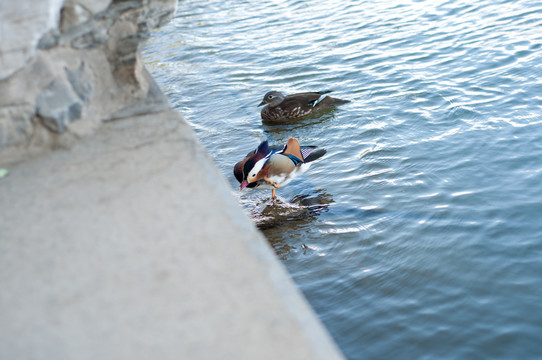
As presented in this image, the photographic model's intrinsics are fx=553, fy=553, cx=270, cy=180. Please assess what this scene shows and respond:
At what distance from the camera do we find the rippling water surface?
3371 millimetres

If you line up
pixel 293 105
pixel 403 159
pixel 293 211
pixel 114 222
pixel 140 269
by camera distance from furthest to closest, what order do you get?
pixel 293 105 → pixel 403 159 → pixel 293 211 → pixel 114 222 → pixel 140 269

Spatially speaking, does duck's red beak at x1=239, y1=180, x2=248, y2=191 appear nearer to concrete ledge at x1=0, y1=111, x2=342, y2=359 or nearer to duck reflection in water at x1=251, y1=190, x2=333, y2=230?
duck reflection in water at x1=251, y1=190, x2=333, y2=230

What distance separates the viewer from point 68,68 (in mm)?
2904

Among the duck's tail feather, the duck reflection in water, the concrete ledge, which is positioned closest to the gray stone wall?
the concrete ledge

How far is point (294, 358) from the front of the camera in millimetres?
1575

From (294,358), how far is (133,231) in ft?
2.85

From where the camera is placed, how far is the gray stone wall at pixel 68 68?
2.59 metres

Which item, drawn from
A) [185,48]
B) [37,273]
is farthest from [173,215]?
[185,48]

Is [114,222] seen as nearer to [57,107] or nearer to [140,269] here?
[140,269]

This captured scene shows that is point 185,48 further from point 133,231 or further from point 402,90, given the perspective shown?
point 133,231

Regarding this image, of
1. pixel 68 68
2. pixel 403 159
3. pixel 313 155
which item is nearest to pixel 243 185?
pixel 313 155

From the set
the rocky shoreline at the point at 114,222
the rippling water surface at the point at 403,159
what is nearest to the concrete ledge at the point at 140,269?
the rocky shoreline at the point at 114,222

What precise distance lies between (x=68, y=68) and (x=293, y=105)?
439cm

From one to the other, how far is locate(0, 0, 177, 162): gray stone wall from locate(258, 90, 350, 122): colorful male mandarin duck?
3.78 m
